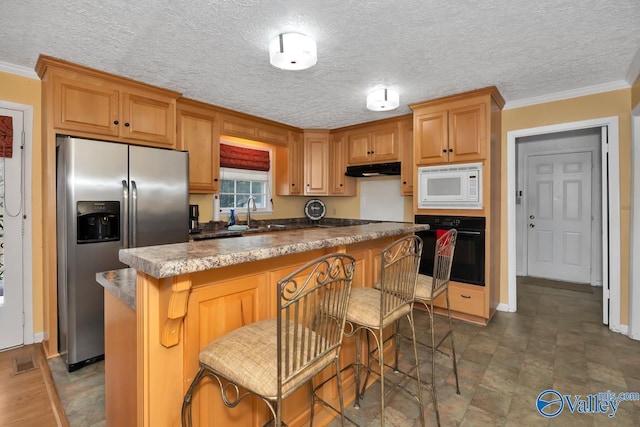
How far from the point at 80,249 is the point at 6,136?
1194 millimetres

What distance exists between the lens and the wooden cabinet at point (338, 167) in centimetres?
456

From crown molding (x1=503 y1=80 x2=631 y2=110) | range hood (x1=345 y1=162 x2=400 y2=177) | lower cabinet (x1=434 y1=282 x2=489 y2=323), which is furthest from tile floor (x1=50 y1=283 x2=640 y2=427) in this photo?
crown molding (x1=503 y1=80 x2=631 y2=110)

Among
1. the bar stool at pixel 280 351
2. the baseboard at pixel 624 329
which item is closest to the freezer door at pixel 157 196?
the bar stool at pixel 280 351

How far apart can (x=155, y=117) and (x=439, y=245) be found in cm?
A: 276

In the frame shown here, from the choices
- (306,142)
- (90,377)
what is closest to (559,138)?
(306,142)

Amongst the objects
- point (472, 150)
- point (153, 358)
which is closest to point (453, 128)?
point (472, 150)

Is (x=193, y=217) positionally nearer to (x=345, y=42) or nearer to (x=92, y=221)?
(x=92, y=221)

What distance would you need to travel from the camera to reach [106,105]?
2604 millimetres

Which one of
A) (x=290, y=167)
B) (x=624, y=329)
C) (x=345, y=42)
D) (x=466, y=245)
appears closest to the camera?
(x=345, y=42)

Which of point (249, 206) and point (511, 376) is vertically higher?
point (249, 206)

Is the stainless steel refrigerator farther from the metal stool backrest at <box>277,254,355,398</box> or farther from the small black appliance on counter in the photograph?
the metal stool backrest at <box>277,254,355,398</box>

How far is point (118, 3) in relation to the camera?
171 cm

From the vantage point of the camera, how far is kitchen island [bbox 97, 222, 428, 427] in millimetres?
1065

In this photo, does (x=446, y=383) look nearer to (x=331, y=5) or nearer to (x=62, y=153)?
(x=331, y=5)
